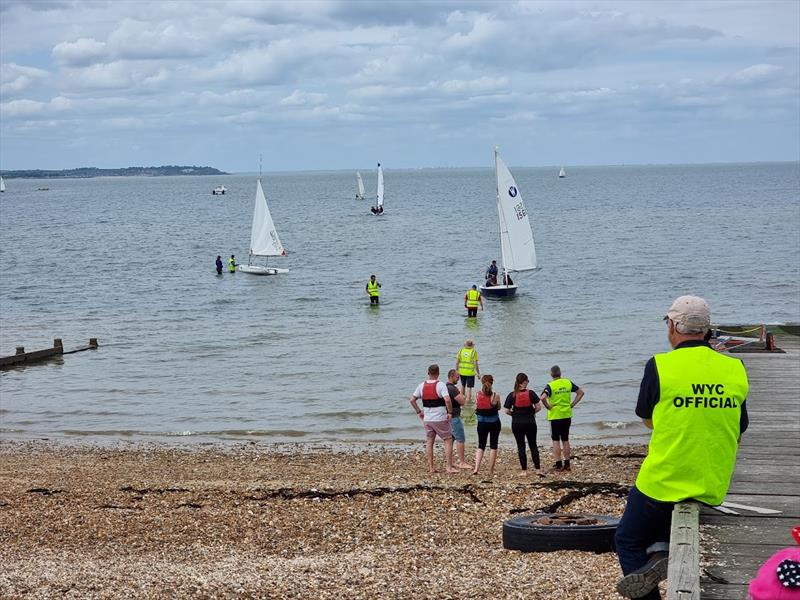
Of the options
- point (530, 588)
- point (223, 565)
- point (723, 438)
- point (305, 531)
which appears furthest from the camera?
point (305, 531)

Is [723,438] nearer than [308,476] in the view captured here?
Yes

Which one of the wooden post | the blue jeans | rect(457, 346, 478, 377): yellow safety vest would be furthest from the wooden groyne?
the wooden post

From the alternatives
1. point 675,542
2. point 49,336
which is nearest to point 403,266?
point 49,336

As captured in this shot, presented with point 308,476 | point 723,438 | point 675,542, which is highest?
point 723,438

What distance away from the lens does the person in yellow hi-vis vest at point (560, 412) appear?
615 inches

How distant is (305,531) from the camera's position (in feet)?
38.9

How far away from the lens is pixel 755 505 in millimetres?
7883

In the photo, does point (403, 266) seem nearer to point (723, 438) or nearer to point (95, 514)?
point (95, 514)

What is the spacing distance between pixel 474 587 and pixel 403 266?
52.5 metres

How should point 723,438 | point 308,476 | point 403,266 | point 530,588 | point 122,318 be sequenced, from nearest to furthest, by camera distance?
1. point 723,438
2. point 530,588
3. point 308,476
4. point 122,318
5. point 403,266

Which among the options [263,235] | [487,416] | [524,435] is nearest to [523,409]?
[524,435]

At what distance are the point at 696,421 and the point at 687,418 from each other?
0.16 ft

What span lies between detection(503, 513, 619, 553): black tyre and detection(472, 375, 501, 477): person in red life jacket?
4.77 metres

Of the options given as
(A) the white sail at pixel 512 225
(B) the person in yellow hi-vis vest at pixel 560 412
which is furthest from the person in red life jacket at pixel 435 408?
(A) the white sail at pixel 512 225
